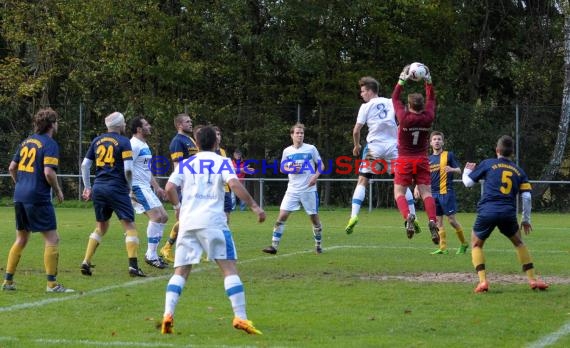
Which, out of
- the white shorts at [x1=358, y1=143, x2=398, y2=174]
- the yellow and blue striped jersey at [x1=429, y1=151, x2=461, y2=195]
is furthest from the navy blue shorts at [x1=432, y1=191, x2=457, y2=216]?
the white shorts at [x1=358, y1=143, x2=398, y2=174]

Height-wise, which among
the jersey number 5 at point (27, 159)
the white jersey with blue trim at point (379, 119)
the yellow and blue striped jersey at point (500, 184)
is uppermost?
the white jersey with blue trim at point (379, 119)

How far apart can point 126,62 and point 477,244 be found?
25756 millimetres

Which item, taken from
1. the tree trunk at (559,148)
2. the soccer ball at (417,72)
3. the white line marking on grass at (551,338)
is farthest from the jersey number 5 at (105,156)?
the tree trunk at (559,148)

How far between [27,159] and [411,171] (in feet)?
17.2

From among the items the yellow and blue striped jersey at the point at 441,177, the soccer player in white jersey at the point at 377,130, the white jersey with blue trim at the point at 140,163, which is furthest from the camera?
the yellow and blue striped jersey at the point at 441,177

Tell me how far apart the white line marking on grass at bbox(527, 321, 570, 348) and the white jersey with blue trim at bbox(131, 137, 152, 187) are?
22.7 ft

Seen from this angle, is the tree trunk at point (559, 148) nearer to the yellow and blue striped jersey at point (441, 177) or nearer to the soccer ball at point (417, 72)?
the yellow and blue striped jersey at point (441, 177)

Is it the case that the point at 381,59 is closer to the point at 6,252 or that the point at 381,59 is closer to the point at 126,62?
the point at 126,62

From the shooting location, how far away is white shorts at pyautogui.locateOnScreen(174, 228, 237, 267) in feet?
27.7

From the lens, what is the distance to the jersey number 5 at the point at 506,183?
11.0 meters

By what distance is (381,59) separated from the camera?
3644 centimetres

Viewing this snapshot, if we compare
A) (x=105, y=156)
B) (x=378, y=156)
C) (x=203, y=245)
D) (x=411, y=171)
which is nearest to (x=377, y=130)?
(x=378, y=156)

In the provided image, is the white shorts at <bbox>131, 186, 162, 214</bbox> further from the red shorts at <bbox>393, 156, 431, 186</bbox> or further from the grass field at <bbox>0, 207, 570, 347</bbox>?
the red shorts at <bbox>393, 156, 431, 186</bbox>

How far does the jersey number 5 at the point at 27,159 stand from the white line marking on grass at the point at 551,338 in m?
5.98
